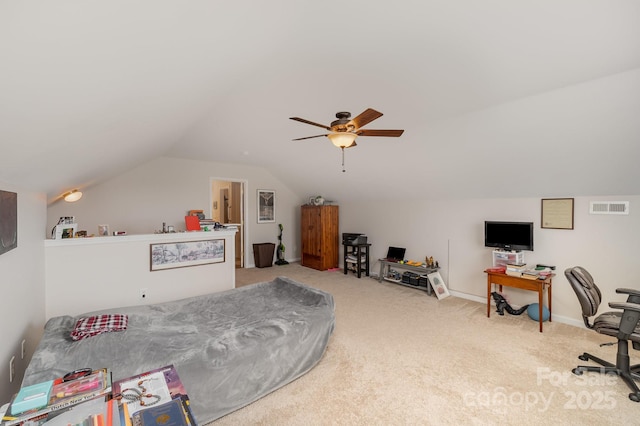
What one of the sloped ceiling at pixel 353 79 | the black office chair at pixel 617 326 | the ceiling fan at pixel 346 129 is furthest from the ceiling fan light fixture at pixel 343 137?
the black office chair at pixel 617 326

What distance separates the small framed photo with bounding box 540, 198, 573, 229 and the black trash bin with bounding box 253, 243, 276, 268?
5.23 m

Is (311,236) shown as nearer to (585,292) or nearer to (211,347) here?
(211,347)

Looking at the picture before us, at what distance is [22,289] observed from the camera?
2.11m

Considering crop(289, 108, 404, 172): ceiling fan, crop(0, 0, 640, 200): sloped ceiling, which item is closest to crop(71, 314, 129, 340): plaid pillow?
crop(0, 0, 640, 200): sloped ceiling

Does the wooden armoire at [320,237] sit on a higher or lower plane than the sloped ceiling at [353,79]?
lower

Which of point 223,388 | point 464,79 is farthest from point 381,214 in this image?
point 223,388

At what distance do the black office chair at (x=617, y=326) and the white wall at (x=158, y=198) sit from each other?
5806 mm

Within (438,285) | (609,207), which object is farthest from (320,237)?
(609,207)

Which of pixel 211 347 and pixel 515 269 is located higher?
pixel 515 269

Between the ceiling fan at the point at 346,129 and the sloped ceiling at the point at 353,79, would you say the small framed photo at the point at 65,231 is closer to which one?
the sloped ceiling at the point at 353,79

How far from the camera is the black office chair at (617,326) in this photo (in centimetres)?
221

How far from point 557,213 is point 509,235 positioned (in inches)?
23.9

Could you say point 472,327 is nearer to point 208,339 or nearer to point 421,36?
point 208,339

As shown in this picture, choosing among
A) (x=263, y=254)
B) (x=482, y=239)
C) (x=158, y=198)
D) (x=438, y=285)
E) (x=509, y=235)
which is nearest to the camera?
(x=509, y=235)
